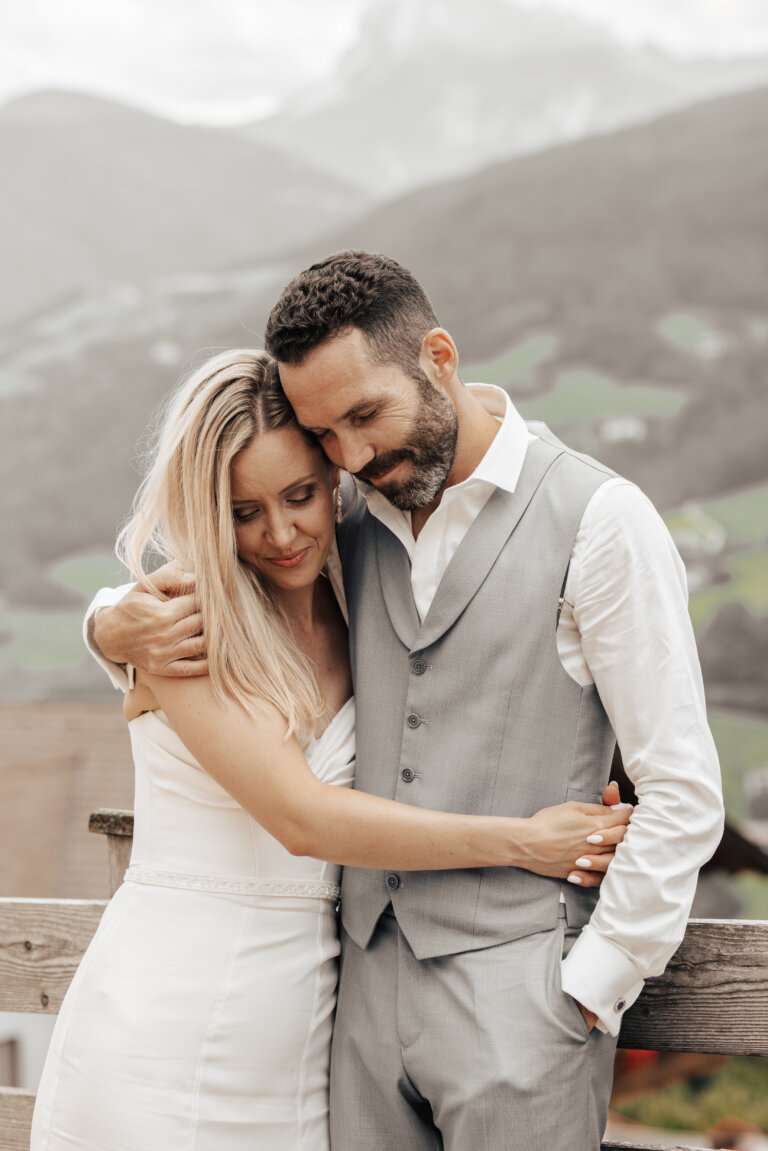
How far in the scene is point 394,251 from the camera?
16.8 meters

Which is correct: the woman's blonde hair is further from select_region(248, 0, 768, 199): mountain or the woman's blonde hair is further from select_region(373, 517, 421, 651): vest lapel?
select_region(248, 0, 768, 199): mountain

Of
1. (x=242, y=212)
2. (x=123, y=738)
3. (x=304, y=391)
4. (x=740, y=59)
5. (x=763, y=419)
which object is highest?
(x=740, y=59)

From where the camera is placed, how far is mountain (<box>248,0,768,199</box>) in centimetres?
1811

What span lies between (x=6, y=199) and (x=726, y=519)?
43.0ft

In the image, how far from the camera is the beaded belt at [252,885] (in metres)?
1.65

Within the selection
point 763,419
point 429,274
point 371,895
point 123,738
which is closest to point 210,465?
point 371,895

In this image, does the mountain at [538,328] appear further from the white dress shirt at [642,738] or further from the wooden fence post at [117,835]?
the white dress shirt at [642,738]

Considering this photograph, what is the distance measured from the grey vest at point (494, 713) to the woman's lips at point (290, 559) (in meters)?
0.21

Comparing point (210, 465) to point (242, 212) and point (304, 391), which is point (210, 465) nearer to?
point (304, 391)

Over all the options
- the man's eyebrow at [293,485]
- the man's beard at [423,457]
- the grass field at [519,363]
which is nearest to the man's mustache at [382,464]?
the man's beard at [423,457]

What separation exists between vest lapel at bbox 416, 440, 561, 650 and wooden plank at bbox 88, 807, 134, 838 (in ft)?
2.15

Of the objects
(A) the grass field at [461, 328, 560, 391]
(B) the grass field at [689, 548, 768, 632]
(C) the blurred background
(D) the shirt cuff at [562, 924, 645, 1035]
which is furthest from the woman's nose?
(A) the grass field at [461, 328, 560, 391]

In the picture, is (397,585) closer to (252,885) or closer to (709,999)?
(252,885)

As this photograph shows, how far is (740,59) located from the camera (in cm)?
1759
